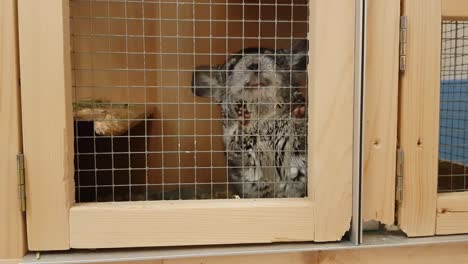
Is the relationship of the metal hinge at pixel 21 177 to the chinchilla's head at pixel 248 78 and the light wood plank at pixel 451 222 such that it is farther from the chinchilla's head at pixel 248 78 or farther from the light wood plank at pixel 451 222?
the light wood plank at pixel 451 222

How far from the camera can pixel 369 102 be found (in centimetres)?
83

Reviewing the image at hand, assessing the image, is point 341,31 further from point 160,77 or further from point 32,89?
point 160,77

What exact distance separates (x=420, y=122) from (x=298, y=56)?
0.43 meters

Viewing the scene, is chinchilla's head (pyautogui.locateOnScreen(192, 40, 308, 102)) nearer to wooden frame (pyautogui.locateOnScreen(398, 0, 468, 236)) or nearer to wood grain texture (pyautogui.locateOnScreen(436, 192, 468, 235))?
wooden frame (pyautogui.locateOnScreen(398, 0, 468, 236))

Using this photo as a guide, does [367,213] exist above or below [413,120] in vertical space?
below

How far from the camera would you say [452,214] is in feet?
2.83

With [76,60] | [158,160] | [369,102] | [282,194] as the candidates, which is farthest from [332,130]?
[76,60]

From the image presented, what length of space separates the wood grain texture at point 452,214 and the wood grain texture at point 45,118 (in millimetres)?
783

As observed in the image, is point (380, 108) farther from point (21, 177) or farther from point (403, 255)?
point (21, 177)

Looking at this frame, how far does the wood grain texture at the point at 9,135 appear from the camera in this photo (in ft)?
2.43

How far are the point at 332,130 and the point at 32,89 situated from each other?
60cm

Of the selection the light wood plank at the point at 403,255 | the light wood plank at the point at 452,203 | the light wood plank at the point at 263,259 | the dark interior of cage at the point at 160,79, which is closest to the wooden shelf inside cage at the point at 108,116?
the dark interior of cage at the point at 160,79

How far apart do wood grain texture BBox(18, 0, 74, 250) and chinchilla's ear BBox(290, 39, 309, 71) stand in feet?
2.11

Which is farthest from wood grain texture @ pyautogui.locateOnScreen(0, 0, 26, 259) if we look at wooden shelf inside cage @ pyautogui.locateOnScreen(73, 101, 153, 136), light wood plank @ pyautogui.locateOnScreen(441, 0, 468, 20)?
light wood plank @ pyautogui.locateOnScreen(441, 0, 468, 20)
